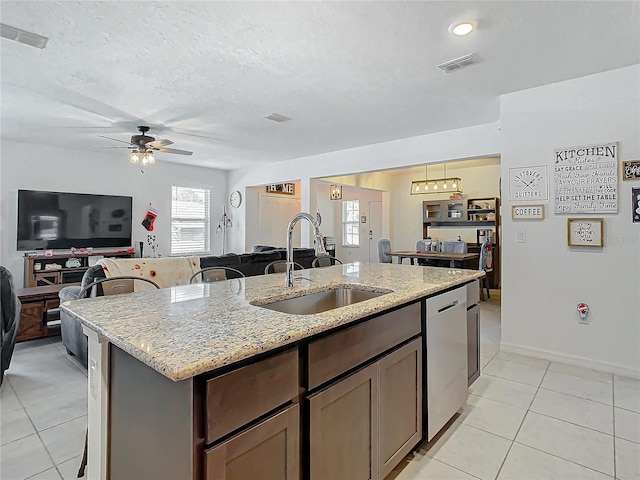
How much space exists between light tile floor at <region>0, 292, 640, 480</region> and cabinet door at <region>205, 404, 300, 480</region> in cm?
89

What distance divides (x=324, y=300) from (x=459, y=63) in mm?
2171

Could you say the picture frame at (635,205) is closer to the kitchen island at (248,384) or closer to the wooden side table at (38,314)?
the kitchen island at (248,384)

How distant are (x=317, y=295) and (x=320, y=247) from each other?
29 centimetres

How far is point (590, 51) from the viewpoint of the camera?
2551 mm

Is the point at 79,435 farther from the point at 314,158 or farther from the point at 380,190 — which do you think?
the point at 380,190

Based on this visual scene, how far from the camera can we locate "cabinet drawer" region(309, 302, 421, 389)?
120 centimetres

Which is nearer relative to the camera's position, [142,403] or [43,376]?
[142,403]

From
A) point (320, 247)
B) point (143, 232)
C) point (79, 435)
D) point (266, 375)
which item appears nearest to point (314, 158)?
point (143, 232)

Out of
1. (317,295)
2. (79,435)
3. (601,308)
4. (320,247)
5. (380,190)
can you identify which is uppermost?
(380,190)

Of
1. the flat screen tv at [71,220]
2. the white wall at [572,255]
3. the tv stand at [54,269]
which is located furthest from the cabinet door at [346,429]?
the flat screen tv at [71,220]

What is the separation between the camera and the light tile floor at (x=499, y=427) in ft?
5.72

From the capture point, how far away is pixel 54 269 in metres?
5.09

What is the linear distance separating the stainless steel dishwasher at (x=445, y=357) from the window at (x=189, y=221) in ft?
20.0

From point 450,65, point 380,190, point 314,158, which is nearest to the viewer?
point 450,65
